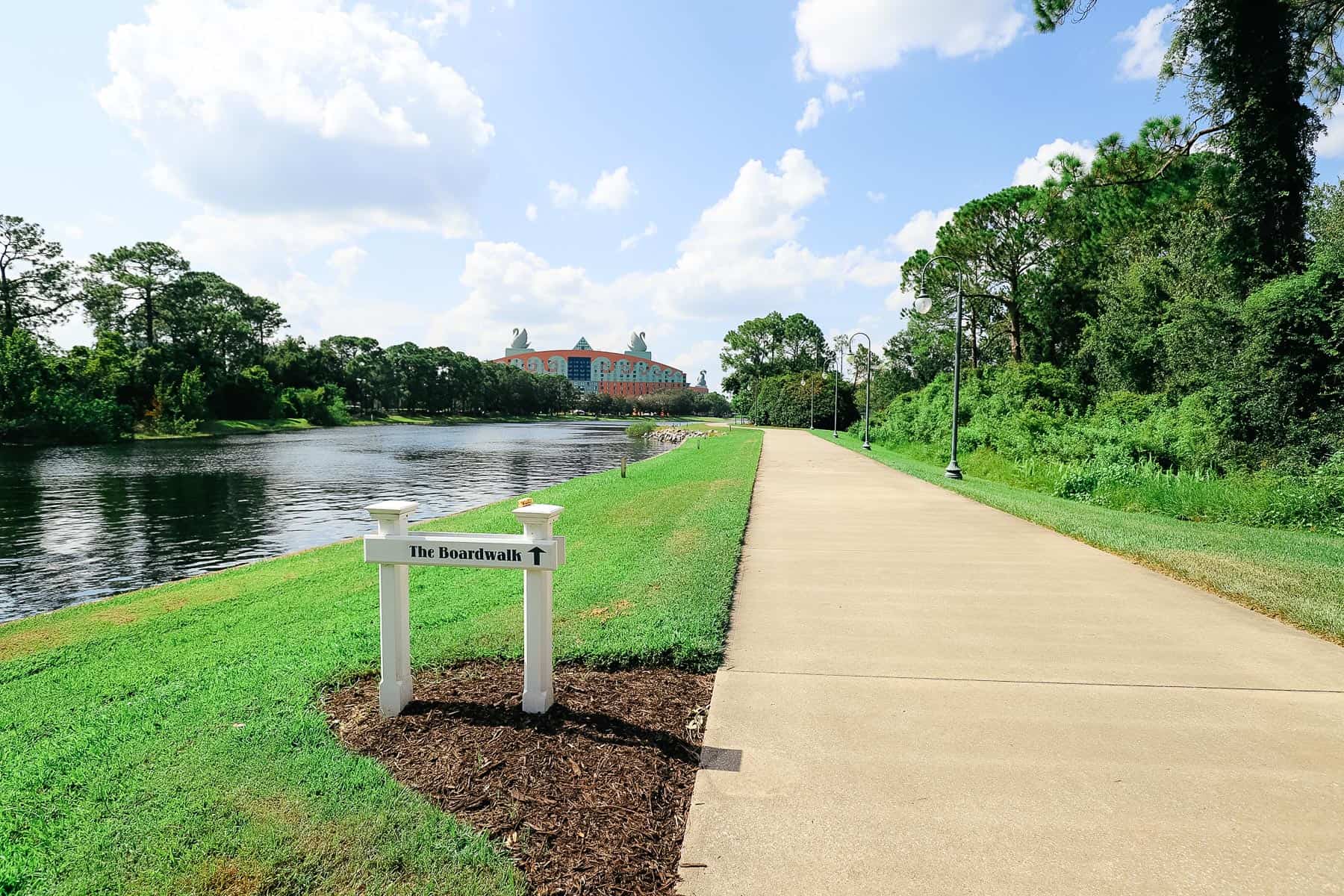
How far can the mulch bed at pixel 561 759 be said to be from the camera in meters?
2.71

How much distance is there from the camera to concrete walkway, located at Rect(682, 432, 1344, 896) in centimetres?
266

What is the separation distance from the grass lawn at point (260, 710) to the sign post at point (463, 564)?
51cm

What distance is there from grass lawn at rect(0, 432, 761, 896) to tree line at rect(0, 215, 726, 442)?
154 feet

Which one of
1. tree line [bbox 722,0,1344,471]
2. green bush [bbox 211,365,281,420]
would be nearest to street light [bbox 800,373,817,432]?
tree line [bbox 722,0,1344,471]

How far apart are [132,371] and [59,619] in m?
60.5

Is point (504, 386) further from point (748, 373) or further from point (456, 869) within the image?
point (456, 869)

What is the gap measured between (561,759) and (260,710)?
1904 millimetres

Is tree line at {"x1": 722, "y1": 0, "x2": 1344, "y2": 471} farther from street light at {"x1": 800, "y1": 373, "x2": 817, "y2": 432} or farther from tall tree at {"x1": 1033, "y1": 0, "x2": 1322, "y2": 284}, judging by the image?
street light at {"x1": 800, "y1": 373, "x2": 817, "y2": 432}

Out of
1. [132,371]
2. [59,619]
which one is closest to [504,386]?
[132,371]

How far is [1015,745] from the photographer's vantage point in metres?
3.61

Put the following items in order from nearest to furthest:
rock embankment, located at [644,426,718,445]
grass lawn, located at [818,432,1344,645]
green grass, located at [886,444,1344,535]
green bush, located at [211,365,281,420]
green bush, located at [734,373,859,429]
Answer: grass lawn, located at [818,432,1344,645] → green grass, located at [886,444,1344,535] → rock embankment, located at [644,426,718,445] → green bush, located at [734,373,859,429] → green bush, located at [211,365,281,420]

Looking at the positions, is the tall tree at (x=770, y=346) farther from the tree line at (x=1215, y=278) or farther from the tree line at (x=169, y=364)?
Answer: the tree line at (x=1215, y=278)

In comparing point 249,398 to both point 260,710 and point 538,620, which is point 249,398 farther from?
point 538,620

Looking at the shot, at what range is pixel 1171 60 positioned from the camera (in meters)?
16.4
